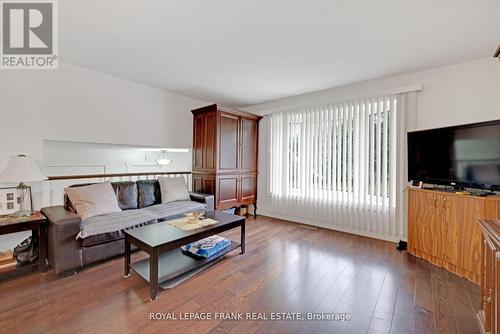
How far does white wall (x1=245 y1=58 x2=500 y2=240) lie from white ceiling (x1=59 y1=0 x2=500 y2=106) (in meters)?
0.17

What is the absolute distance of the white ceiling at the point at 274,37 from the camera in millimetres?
1787

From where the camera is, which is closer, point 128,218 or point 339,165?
point 128,218

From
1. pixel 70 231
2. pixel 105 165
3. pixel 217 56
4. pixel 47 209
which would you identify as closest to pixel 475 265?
pixel 217 56

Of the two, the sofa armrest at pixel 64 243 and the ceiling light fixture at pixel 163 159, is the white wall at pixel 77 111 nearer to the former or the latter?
the ceiling light fixture at pixel 163 159

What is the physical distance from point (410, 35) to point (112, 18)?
9.25 ft

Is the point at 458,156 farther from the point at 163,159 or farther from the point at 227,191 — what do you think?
the point at 163,159

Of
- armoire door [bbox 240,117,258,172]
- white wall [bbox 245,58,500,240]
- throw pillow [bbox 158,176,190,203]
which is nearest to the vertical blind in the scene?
white wall [bbox 245,58,500,240]

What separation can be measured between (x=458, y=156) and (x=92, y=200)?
414cm

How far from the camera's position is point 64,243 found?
2.10 m

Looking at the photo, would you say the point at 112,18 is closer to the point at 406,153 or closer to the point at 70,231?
the point at 70,231

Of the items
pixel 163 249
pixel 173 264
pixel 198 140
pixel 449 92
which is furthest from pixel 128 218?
pixel 449 92

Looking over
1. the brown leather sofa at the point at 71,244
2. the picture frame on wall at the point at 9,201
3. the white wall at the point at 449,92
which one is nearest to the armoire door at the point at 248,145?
the white wall at the point at 449,92

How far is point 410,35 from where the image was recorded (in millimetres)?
2125

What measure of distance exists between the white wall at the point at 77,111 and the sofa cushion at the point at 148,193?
740mm
